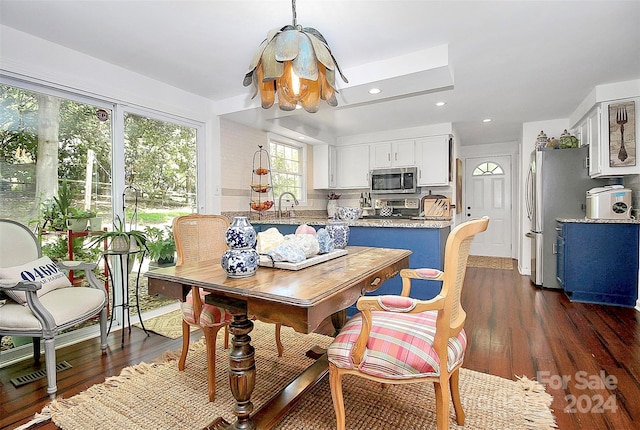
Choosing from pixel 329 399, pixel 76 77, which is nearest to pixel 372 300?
pixel 329 399

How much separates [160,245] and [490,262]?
548 centimetres

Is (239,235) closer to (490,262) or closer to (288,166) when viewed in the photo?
(288,166)

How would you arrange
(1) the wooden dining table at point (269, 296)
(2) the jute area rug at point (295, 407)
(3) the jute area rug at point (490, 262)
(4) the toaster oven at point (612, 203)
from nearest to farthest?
(1) the wooden dining table at point (269, 296), (2) the jute area rug at point (295, 407), (4) the toaster oven at point (612, 203), (3) the jute area rug at point (490, 262)

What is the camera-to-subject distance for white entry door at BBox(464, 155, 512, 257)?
21.3 ft

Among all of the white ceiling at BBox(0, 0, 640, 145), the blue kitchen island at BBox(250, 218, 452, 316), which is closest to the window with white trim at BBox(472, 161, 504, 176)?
the white ceiling at BBox(0, 0, 640, 145)

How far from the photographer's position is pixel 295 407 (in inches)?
67.2

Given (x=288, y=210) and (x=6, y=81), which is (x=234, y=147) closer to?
(x=288, y=210)

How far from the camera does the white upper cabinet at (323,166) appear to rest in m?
5.55

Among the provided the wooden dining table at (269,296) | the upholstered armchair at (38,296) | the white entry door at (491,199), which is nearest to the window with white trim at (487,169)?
the white entry door at (491,199)

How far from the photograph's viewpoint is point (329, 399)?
5.84 feet

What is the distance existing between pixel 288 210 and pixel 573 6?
3816 millimetres

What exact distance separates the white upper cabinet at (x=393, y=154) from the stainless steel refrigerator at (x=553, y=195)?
1.70 metres

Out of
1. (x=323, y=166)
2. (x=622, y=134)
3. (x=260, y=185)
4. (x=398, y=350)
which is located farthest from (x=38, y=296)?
(x=622, y=134)

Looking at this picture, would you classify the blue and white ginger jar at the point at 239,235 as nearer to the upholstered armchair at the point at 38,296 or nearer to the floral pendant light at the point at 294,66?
the floral pendant light at the point at 294,66
